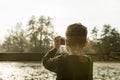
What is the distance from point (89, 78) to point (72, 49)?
0.90 feet

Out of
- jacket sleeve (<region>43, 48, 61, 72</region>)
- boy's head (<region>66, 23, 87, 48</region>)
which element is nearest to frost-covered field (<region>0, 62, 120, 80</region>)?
jacket sleeve (<region>43, 48, 61, 72</region>)

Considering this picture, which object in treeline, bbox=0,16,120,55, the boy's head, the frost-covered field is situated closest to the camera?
the boy's head

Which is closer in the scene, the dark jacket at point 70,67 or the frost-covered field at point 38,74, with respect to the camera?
the dark jacket at point 70,67

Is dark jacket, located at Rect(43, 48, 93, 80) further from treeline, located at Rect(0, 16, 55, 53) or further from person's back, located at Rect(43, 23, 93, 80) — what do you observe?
treeline, located at Rect(0, 16, 55, 53)

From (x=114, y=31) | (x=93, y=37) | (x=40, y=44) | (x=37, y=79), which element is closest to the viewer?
(x=37, y=79)

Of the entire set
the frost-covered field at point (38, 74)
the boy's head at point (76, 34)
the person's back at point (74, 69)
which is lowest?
the frost-covered field at point (38, 74)

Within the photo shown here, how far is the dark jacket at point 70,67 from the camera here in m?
2.71

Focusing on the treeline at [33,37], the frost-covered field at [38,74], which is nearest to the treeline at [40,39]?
the treeline at [33,37]

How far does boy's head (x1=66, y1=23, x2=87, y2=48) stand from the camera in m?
2.69

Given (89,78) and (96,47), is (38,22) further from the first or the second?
(89,78)

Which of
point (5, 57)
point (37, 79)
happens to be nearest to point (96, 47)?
point (5, 57)

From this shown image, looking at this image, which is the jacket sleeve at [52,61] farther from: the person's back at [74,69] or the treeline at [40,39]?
the treeline at [40,39]

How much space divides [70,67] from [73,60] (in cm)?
6

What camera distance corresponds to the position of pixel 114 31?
103438mm
